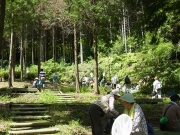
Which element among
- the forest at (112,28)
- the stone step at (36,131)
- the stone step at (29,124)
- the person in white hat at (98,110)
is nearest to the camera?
the person in white hat at (98,110)

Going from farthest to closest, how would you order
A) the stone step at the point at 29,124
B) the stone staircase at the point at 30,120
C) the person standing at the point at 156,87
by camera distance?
the person standing at the point at 156,87
the stone step at the point at 29,124
the stone staircase at the point at 30,120

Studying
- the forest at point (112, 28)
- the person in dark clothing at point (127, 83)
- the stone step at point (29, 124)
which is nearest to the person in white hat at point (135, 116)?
the forest at point (112, 28)

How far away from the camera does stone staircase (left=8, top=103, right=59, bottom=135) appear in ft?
24.6

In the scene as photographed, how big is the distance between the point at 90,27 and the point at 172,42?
9.03 m

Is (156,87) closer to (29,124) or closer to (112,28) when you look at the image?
(112,28)

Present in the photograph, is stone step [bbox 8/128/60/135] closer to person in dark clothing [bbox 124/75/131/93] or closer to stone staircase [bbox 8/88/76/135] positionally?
stone staircase [bbox 8/88/76/135]

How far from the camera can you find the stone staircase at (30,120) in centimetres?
749

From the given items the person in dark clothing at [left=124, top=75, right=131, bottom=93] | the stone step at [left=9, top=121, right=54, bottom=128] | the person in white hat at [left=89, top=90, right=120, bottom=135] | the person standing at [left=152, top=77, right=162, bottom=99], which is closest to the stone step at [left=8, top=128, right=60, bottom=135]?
the stone step at [left=9, top=121, right=54, bottom=128]

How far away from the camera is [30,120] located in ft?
29.2

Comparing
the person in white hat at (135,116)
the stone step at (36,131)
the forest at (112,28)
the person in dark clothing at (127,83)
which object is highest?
the forest at (112,28)

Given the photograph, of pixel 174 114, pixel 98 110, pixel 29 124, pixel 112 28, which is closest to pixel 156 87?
pixel 112 28

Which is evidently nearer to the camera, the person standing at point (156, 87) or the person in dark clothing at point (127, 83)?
the person standing at point (156, 87)

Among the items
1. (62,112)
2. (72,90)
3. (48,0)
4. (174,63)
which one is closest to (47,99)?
(62,112)

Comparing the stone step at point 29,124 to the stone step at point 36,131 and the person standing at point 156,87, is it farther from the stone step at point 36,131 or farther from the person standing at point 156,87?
the person standing at point 156,87
